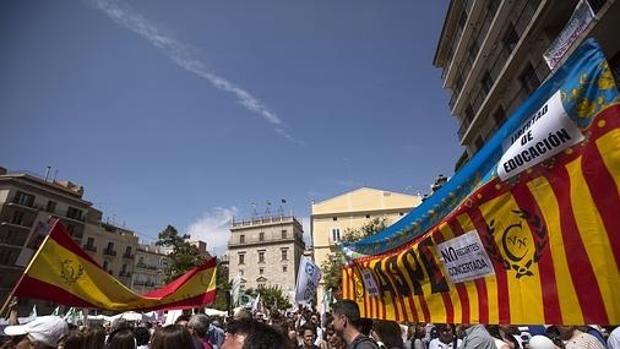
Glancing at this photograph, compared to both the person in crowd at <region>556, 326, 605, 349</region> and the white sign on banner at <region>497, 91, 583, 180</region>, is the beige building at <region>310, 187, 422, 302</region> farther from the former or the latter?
the white sign on banner at <region>497, 91, 583, 180</region>

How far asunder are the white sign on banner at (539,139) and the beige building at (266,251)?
6052 cm

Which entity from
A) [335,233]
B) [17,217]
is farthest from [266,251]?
[17,217]

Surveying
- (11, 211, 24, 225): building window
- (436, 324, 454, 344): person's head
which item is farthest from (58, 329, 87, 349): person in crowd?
(11, 211, 24, 225): building window

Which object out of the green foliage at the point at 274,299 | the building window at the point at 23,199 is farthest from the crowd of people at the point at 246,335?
the building window at the point at 23,199

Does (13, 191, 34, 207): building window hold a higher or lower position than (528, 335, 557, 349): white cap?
higher

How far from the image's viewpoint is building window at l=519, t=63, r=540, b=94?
15.0m

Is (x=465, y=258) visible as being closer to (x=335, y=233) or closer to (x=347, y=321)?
(x=347, y=321)

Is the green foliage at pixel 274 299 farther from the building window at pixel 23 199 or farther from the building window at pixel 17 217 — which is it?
the building window at pixel 23 199

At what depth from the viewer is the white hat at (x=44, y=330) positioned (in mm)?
3434

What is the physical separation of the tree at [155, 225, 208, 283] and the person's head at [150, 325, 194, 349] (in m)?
43.4

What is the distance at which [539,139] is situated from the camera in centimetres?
190

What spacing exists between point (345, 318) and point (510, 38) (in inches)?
697

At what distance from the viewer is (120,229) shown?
62469 mm

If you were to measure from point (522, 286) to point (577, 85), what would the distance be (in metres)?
1.04
